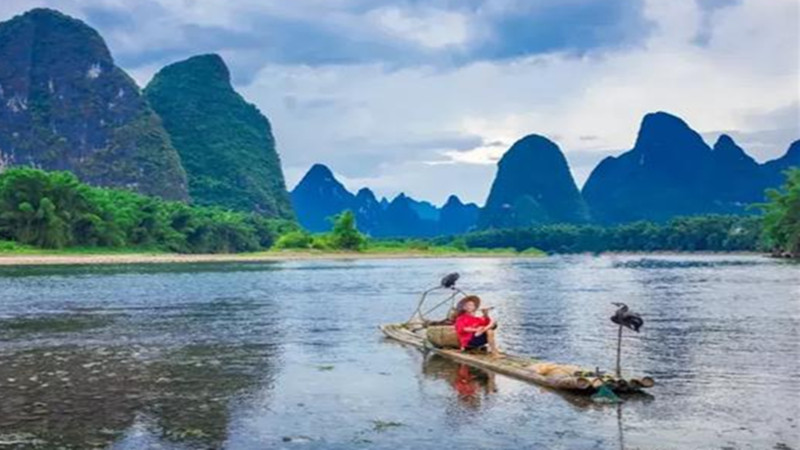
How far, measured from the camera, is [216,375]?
54.4 ft

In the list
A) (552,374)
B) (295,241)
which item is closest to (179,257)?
(295,241)

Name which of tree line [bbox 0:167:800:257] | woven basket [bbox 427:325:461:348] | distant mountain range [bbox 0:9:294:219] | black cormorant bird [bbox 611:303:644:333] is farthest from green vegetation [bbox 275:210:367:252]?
black cormorant bird [bbox 611:303:644:333]

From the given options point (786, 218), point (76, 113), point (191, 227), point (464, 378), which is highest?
point (76, 113)

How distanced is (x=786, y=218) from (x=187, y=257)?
207 feet

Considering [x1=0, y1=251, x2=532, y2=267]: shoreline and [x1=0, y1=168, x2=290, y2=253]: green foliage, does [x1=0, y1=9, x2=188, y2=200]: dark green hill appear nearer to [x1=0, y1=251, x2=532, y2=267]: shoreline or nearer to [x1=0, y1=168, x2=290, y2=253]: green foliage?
[x1=0, y1=168, x2=290, y2=253]: green foliage

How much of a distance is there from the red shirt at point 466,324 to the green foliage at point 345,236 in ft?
281

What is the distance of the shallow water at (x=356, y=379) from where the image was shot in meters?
11.4

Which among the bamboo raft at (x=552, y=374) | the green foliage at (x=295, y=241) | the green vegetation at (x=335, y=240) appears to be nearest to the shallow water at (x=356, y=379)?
the bamboo raft at (x=552, y=374)

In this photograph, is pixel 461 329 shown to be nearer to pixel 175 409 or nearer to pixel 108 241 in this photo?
pixel 175 409

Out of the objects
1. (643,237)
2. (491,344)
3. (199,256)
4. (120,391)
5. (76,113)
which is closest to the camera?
(120,391)

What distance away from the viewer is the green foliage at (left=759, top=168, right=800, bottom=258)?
7856 cm

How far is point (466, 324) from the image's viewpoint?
61.7 feet

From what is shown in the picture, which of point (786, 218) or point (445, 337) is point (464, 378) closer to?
point (445, 337)

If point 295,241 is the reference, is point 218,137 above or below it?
above
